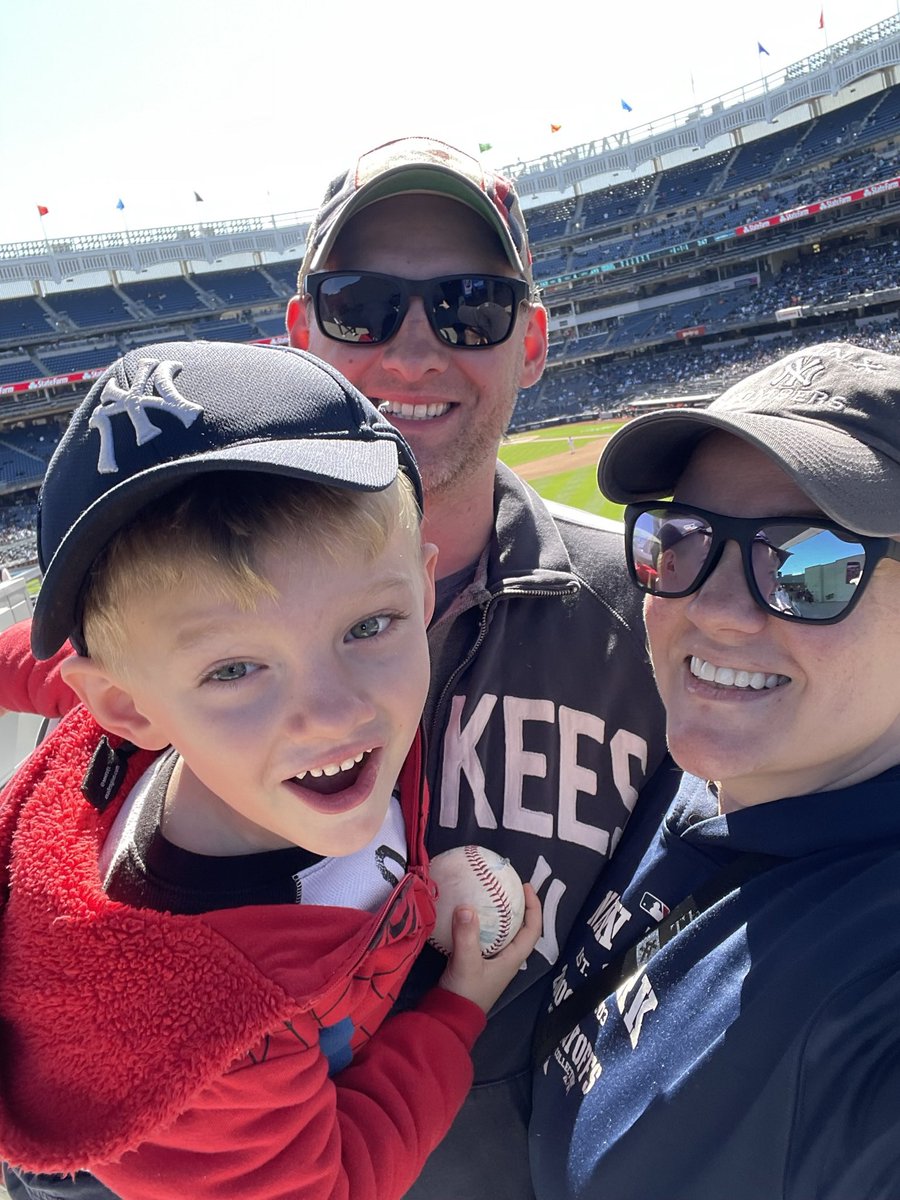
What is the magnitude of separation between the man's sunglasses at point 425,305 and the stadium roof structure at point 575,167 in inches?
2072

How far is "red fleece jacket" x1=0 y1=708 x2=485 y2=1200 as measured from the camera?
54.1 inches

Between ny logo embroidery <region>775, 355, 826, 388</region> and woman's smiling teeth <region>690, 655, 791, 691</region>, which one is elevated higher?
ny logo embroidery <region>775, 355, 826, 388</region>

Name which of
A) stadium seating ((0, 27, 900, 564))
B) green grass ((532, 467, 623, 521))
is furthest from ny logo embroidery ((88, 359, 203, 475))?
stadium seating ((0, 27, 900, 564))

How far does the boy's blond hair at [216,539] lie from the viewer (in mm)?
1393

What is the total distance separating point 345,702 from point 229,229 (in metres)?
58.0

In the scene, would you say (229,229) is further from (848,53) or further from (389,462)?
(389,462)

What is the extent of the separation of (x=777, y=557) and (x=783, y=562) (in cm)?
2

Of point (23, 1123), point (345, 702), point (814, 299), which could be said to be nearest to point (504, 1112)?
point (23, 1123)

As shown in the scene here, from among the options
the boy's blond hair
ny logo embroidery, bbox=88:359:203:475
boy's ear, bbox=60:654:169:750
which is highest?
ny logo embroidery, bbox=88:359:203:475

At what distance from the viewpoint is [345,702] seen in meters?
1.45

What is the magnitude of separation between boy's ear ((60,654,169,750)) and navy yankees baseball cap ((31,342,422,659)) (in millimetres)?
73

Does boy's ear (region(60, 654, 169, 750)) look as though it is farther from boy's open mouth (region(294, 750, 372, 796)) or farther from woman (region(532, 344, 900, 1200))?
woman (region(532, 344, 900, 1200))

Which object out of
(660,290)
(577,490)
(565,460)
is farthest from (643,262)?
(577,490)

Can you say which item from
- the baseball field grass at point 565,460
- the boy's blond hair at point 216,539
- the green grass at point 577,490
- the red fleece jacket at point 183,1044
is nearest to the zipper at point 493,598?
the red fleece jacket at point 183,1044
